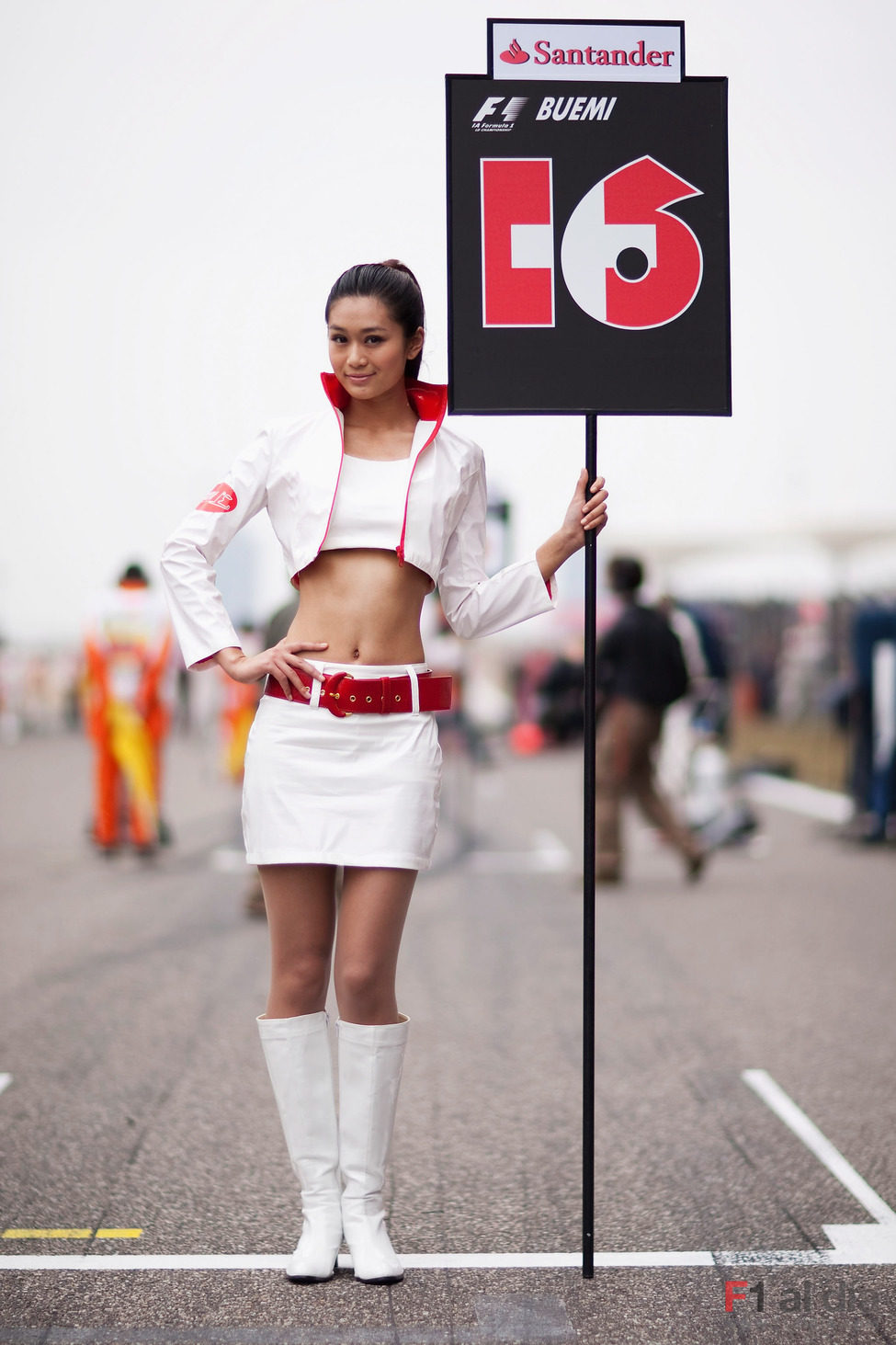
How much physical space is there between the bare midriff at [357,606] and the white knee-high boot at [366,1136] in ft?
2.58

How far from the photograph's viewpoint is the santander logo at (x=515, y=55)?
3217 mm

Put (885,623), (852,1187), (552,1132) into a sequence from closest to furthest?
(852,1187), (552,1132), (885,623)

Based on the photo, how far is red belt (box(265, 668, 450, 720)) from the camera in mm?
3102

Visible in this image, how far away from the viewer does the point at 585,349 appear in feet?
10.6

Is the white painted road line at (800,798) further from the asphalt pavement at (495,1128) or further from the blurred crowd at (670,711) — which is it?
the asphalt pavement at (495,1128)

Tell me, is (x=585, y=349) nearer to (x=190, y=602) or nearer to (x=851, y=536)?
(x=190, y=602)

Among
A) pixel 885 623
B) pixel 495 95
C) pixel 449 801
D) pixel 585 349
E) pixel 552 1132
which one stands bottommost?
pixel 449 801

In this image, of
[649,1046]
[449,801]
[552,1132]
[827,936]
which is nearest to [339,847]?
[552,1132]

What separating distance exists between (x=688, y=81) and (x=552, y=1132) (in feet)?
8.98

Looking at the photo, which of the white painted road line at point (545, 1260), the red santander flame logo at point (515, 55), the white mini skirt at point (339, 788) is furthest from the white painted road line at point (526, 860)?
the red santander flame logo at point (515, 55)

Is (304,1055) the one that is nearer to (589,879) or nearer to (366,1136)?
(366,1136)

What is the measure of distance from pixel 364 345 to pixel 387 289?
13 cm

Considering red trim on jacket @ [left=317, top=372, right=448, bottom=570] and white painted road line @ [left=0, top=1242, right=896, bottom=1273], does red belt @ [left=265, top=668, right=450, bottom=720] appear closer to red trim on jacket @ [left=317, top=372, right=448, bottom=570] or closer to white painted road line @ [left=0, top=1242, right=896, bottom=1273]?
red trim on jacket @ [left=317, top=372, right=448, bottom=570]

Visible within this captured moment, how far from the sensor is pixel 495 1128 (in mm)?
4316
